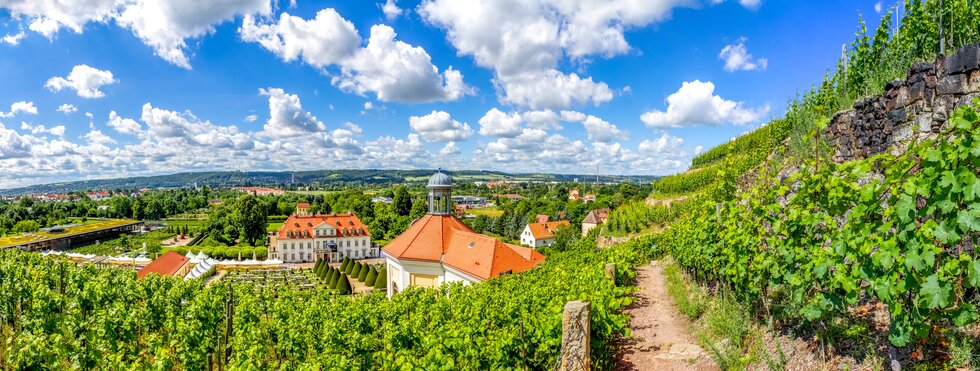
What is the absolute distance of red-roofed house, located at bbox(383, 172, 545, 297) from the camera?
17.7 m

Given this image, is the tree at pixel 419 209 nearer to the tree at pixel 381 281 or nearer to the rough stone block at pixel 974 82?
the tree at pixel 381 281

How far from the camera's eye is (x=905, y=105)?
31.1 feet

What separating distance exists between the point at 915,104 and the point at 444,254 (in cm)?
1554

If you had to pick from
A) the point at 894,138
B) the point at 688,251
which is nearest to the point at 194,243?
the point at 688,251

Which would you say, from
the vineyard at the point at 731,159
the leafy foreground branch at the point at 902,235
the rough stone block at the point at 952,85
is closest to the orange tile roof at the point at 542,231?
the vineyard at the point at 731,159

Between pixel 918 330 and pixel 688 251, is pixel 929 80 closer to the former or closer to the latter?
pixel 688 251

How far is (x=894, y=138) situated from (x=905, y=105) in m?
0.72

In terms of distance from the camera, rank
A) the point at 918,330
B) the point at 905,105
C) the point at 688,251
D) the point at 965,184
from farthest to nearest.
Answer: the point at 688,251 < the point at 905,105 < the point at 918,330 < the point at 965,184

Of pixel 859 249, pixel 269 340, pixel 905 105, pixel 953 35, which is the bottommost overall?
pixel 269 340

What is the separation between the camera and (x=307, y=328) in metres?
10.5

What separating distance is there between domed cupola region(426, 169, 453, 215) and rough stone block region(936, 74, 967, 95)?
1731 cm

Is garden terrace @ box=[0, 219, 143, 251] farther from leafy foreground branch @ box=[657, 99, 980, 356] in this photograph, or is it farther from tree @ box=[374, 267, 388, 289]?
leafy foreground branch @ box=[657, 99, 980, 356]

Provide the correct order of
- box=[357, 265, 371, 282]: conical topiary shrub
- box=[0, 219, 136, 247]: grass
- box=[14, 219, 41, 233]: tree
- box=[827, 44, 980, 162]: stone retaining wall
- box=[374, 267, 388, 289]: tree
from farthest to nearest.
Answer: box=[14, 219, 41, 233]: tree < box=[0, 219, 136, 247]: grass < box=[357, 265, 371, 282]: conical topiary shrub < box=[374, 267, 388, 289]: tree < box=[827, 44, 980, 162]: stone retaining wall

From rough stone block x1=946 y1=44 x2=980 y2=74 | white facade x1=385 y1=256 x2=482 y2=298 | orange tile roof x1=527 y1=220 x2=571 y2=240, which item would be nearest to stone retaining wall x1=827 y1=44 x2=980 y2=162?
rough stone block x1=946 y1=44 x2=980 y2=74
